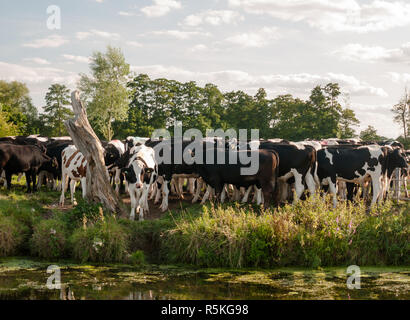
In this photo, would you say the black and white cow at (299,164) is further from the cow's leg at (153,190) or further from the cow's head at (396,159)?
the cow's leg at (153,190)

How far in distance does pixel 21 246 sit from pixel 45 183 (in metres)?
9.79

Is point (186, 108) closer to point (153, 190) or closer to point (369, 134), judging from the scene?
point (369, 134)

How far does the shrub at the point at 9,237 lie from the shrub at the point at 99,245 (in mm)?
1606

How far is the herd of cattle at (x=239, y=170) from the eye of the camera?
626 inches

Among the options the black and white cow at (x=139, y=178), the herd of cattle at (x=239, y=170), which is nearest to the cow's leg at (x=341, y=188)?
the herd of cattle at (x=239, y=170)

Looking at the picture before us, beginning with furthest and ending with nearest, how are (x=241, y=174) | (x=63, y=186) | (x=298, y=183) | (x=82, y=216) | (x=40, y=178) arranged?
(x=40, y=178) < (x=63, y=186) < (x=298, y=183) < (x=241, y=174) < (x=82, y=216)

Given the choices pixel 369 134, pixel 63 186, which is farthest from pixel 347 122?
pixel 63 186

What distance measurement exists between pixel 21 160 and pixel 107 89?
4273cm

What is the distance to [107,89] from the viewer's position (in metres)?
60.8

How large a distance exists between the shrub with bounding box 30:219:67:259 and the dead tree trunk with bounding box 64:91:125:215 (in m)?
2.16

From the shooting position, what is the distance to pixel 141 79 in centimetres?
6506

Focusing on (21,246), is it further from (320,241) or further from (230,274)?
(320,241)
